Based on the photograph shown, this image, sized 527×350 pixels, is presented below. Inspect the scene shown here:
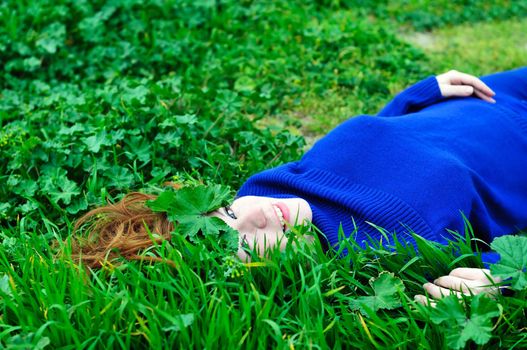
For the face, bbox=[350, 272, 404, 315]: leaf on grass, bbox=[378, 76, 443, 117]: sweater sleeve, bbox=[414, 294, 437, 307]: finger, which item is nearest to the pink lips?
the face

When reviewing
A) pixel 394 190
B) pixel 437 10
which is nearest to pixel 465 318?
pixel 394 190

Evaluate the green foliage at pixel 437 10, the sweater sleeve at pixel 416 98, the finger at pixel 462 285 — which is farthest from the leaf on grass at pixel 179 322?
the green foliage at pixel 437 10

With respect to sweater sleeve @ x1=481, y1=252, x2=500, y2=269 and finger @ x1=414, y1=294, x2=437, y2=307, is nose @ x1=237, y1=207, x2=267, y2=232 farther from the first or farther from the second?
sweater sleeve @ x1=481, y1=252, x2=500, y2=269

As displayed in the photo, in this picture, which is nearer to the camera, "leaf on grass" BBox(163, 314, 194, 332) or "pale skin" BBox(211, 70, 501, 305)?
"leaf on grass" BBox(163, 314, 194, 332)

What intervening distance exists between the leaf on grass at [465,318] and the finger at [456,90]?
149 cm

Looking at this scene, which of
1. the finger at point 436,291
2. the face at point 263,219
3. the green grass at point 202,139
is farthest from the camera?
the face at point 263,219

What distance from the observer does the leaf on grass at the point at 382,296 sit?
2.32 m

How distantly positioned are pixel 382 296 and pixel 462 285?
29 centimetres

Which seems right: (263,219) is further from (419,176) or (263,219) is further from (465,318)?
(465,318)

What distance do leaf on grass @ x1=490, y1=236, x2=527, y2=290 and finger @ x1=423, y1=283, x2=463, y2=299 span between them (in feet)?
0.52

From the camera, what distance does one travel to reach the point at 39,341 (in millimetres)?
2109

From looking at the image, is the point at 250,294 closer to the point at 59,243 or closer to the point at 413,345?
the point at 413,345

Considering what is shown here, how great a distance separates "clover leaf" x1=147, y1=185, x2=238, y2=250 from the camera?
256 centimetres

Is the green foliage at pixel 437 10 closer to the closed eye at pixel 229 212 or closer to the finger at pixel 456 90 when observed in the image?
the finger at pixel 456 90
